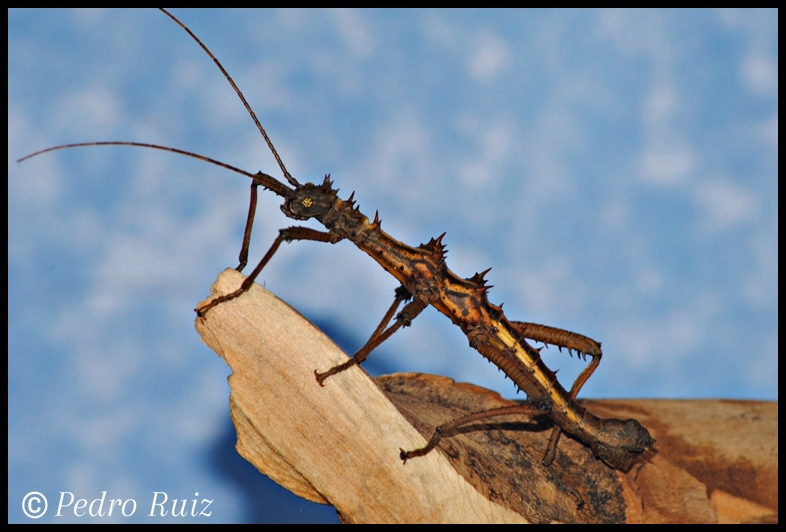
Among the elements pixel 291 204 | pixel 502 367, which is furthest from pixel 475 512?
pixel 291 204

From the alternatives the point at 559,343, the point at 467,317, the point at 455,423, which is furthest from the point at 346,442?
the point at 559,343

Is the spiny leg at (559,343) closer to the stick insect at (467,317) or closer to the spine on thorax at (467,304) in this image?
the stick insect at (467,317)

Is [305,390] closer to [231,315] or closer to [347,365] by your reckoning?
[347,365]

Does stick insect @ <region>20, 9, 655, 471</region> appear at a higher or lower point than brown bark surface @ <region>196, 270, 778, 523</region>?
higher

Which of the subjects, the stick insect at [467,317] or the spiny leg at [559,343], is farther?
the spiny leg at [559,343]

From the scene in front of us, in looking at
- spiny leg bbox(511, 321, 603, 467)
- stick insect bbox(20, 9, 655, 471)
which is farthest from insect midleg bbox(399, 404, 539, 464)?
spiny leg bbox(511, 321, 603, 467)

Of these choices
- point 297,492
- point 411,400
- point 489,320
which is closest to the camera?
point 297,492

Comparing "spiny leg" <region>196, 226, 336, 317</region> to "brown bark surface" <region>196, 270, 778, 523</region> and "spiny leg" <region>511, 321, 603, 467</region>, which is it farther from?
"spiny leg" <region>511, 321, 603, 467</region>

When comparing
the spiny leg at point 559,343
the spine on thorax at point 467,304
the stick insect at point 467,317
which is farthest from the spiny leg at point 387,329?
the spiny leg at point 559,343
